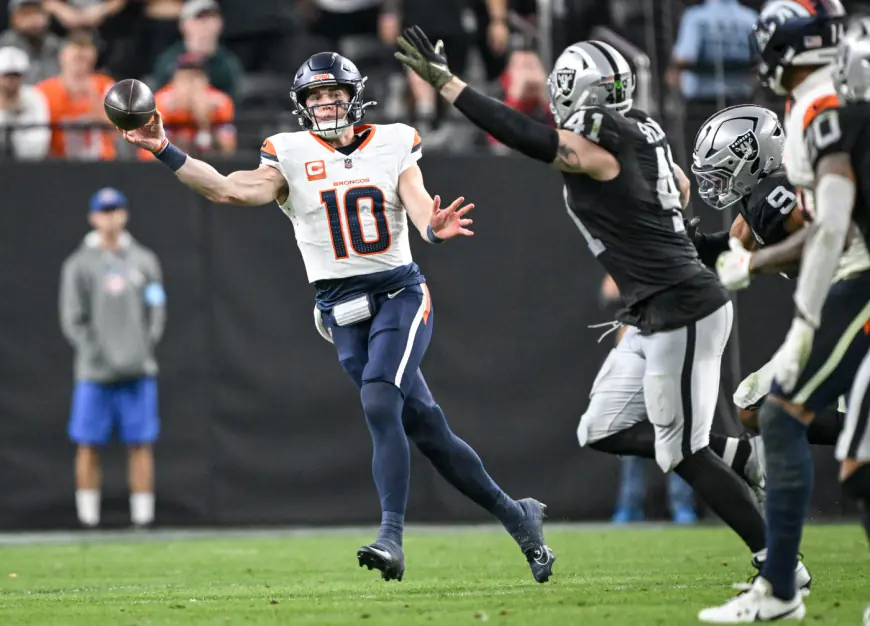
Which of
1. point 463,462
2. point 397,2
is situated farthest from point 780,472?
point 397,2

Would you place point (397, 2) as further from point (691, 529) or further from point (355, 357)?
point (355, 357)

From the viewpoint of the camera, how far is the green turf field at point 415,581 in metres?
5.27

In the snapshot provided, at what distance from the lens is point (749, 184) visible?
6207 mm

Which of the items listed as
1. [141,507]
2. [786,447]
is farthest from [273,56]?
[786,447]

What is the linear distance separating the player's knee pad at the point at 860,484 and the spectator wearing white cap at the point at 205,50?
322 inches

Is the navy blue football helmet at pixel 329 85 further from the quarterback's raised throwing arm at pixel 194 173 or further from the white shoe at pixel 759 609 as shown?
the white shoe at pixel 759 609

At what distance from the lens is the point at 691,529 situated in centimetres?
1003

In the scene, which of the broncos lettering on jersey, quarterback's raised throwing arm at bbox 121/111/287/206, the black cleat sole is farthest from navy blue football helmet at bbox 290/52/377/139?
the black cleat sole

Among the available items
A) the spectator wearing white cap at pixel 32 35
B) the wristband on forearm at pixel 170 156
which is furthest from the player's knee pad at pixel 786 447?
the spectator wearing white cap at pixel 32 35

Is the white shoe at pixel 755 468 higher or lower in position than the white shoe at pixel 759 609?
higher

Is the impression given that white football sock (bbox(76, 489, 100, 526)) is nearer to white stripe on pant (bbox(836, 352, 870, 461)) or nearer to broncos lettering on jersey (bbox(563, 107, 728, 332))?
broncos lettering on jersey (bbox(563, 107, 728, 332))

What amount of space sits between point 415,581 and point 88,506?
4.79m

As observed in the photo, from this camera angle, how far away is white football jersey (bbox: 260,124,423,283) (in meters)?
6.41

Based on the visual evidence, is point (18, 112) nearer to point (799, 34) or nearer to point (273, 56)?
point (273, 56)
